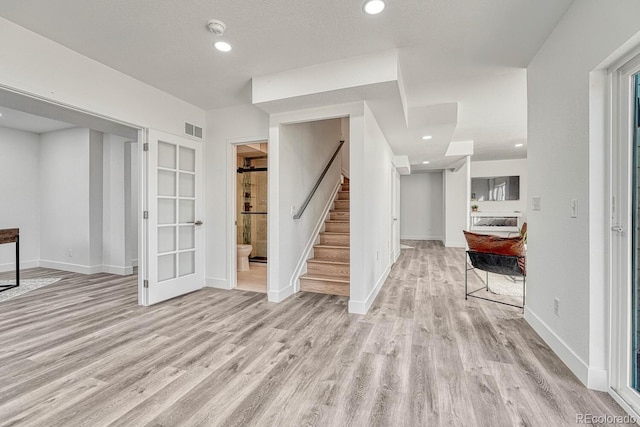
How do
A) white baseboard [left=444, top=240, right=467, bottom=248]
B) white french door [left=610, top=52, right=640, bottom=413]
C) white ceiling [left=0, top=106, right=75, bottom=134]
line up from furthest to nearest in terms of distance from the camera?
white baseboard [left=444, top=240, right=467, bottom=248] → white ceiling [left=0, top=106, right=75, bottom=134] → white french door [left=610, top=52, right=640, bottom=413]

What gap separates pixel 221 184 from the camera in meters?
4.07

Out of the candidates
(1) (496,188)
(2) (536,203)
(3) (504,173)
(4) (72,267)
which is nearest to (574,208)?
(2) (536,203)

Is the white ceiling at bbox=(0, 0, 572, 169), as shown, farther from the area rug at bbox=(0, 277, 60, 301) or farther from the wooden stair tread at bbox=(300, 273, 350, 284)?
the area rug at bbox=(0, 277, 60, 301)

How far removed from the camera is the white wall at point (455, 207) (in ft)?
28.3

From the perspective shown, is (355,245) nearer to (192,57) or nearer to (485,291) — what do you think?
(485,291)

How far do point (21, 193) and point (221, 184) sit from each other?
14.1 feet

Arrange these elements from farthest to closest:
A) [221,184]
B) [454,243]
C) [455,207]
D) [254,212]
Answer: [455,207] < [454,243] < [254,212] < [221,184]

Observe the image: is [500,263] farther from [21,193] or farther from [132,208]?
[21,193]

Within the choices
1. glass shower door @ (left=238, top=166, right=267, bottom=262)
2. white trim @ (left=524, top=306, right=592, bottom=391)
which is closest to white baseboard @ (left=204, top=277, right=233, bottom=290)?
glass shower door @ (left=238, top=166, right=267, bottom=262)

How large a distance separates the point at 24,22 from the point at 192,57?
3.89 ft

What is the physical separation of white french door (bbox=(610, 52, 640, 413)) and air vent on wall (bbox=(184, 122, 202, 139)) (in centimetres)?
416

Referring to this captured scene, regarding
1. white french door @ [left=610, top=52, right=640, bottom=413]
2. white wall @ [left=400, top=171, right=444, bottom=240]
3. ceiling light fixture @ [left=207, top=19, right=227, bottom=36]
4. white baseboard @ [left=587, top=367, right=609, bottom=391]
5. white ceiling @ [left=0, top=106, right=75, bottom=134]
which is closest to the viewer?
white french door @ [left=610, top=52, right=640, bottom=413]

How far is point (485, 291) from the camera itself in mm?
3924

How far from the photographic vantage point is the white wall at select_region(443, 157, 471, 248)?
862 cm
